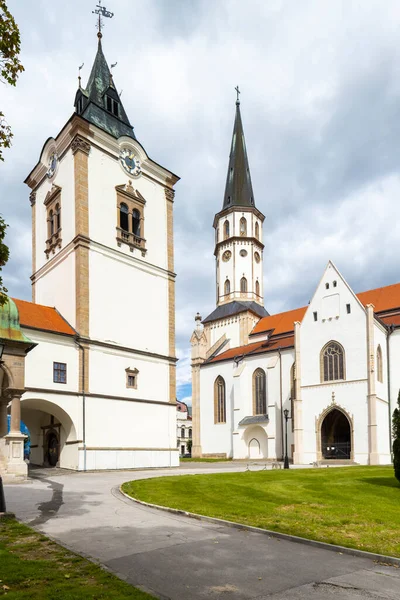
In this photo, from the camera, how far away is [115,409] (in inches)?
1275

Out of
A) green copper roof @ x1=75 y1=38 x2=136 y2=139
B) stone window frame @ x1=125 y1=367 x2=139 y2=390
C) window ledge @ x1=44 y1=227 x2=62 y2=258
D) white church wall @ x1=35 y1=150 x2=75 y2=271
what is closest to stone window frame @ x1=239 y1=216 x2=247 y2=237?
green copper roof @ x1=75 y1=38 x2=136 y2=139

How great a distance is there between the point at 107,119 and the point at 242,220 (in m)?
31.3

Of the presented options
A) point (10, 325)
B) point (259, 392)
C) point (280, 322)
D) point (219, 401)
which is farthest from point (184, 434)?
point (10, 325)

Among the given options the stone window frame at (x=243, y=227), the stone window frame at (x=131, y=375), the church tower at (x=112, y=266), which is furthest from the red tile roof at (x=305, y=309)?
the stone window frame at (x=131, y=375)

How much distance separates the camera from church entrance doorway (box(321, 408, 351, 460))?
40.3m

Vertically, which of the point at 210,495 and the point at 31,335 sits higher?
the point at 31,335

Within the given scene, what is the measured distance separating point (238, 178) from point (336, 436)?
38.7m

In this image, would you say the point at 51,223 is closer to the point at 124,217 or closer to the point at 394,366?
the point at 124,217

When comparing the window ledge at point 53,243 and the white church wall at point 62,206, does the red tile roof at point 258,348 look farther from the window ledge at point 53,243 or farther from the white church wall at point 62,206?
the white church wall at point 62,206

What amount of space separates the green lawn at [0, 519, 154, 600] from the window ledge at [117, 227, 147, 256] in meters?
28.0

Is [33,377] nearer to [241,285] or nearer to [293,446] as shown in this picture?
[293,446]

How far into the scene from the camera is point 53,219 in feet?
119

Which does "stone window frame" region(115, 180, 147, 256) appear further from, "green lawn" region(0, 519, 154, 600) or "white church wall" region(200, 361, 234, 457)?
"green lawn" region(0, 519, 154, 600)

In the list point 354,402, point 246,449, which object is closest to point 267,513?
point 354,402
